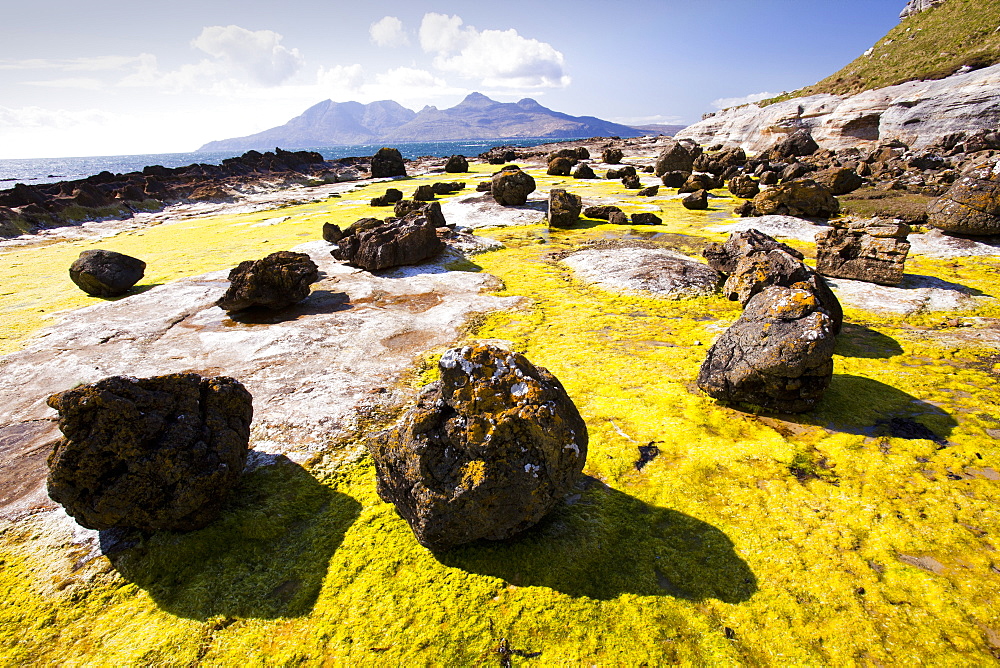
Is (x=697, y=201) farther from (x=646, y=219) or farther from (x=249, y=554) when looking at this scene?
(x=249, y=554)

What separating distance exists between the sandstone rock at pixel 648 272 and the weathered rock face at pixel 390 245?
5312 mm

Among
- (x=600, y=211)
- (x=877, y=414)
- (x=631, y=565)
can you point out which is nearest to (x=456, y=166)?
(x=600, y=211)

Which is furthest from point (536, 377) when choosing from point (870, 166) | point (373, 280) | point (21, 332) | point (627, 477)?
point (870, 166)

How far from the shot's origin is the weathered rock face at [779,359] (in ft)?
22.8

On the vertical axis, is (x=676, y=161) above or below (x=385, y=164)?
below

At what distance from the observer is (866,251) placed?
13.0 m

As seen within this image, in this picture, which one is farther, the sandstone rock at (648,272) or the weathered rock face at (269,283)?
the sandstone rock at (648,272)

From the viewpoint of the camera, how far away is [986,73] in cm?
3888

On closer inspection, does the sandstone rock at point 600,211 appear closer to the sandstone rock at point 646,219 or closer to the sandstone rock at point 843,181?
the sandstone rock at point 646,219

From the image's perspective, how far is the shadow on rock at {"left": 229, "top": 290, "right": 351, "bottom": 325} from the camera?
1198 centimetres

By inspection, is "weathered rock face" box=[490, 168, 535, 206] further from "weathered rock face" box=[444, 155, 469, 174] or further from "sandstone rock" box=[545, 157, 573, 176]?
"weathered rock face" box=[444, 155, 469, 174]

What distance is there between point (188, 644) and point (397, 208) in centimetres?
2155

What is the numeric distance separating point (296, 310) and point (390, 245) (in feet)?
15.0

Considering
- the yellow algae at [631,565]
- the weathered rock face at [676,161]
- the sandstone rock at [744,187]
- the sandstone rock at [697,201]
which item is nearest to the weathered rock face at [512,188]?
the sandstone rock at [697,201]
